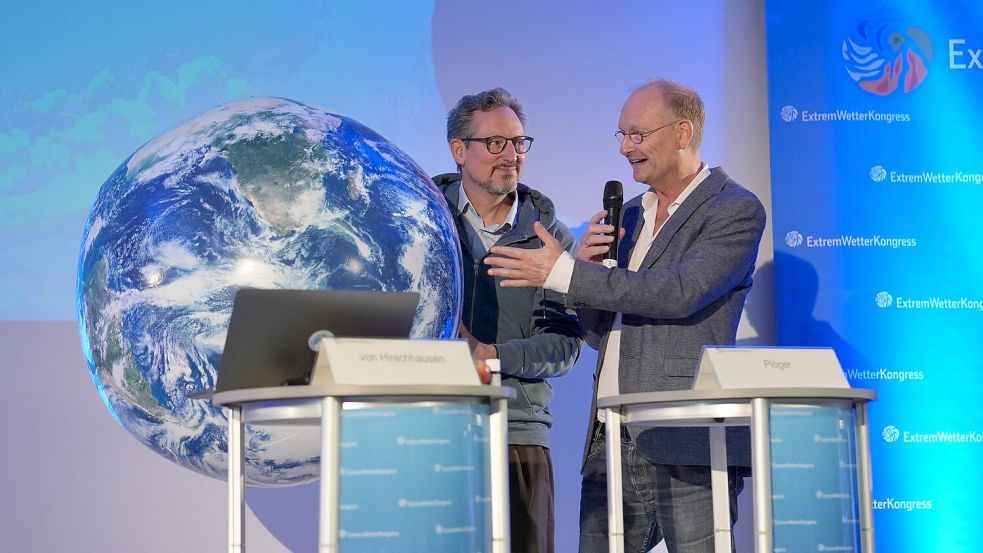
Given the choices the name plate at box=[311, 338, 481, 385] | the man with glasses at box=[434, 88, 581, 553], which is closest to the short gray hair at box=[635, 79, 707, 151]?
the man with glasses at box=[434, 88, 581, 553]

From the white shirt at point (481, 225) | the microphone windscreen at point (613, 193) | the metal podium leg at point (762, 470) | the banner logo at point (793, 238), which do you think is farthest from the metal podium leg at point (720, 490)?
the banner logo at point (793, 238)

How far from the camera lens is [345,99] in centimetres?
548

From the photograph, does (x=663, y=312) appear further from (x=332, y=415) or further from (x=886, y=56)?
(x=886, y=56)

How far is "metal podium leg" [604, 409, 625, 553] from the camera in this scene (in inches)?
129

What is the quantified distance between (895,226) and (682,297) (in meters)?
2.26

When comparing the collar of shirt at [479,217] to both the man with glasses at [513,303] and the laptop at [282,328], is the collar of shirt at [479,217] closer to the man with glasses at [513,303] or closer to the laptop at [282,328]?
the man with glasses at [513,303]

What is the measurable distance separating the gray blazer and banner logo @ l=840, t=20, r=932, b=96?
1974 mm

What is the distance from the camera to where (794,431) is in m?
A: 2.94

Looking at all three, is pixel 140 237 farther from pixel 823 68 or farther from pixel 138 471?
pixel 823 68

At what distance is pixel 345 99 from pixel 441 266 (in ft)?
→ 7.65

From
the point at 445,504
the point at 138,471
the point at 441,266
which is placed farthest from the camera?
the point at 138,471

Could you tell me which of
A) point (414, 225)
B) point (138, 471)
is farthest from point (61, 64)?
point (414, 225)

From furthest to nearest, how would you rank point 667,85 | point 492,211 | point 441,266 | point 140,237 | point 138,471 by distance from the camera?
1. point 138,471
2. point 492,211
3. point 667,85
4. point 441,266
5. point 140,237

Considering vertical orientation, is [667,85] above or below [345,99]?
below
